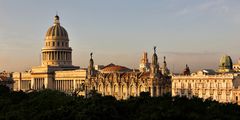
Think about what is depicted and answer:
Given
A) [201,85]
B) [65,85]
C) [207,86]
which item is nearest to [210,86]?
[207,86]

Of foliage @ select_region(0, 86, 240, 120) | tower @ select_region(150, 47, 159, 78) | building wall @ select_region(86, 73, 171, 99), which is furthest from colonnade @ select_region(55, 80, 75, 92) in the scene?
foliage @ select_region(0, 86, 240, 120)

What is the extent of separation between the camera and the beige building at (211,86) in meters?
115

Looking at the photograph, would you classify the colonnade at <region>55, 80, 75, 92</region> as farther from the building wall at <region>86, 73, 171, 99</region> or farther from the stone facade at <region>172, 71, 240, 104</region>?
the stone facade at <region>172, 71, 240, 104</region>

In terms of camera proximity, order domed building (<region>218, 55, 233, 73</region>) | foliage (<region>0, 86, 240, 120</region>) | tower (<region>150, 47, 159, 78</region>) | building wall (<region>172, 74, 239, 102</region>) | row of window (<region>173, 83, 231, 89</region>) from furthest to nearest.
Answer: domed building (<region>218, 55, 233, 73</region>)
tower (<region>150, 47, 159, 78</region>)
row of window (<region>173, 83, 231, 89</region>)
building wall (<region>172, 74, 239, 102</region>)
foliage (<region>0, 86, 240, 120</region>)

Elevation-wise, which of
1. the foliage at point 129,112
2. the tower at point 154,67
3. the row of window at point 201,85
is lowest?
the foliage at point 129,112

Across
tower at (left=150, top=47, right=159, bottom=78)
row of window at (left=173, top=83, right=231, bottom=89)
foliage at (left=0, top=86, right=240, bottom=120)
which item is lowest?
foliage at (left=0, top=86, right=240, bottom=120)

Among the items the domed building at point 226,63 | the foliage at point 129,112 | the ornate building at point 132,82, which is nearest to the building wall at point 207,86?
the ornate building at point 132,82

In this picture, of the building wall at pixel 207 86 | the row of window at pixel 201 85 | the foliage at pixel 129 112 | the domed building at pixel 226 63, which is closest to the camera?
the foliage at pixel 129 112

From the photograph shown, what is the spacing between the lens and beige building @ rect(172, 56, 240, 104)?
377ft

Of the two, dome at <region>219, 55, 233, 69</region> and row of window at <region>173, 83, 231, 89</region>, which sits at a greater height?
dome at <region>219, 55, 233, 69</region>

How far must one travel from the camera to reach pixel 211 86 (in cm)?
12081

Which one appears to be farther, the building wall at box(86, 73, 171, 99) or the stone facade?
the building wall at box(86, 73, 171, 99)

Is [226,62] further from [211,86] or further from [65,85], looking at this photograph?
[65,85]

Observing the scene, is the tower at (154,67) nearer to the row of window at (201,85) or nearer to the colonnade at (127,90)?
the colonnade at (127,90)
